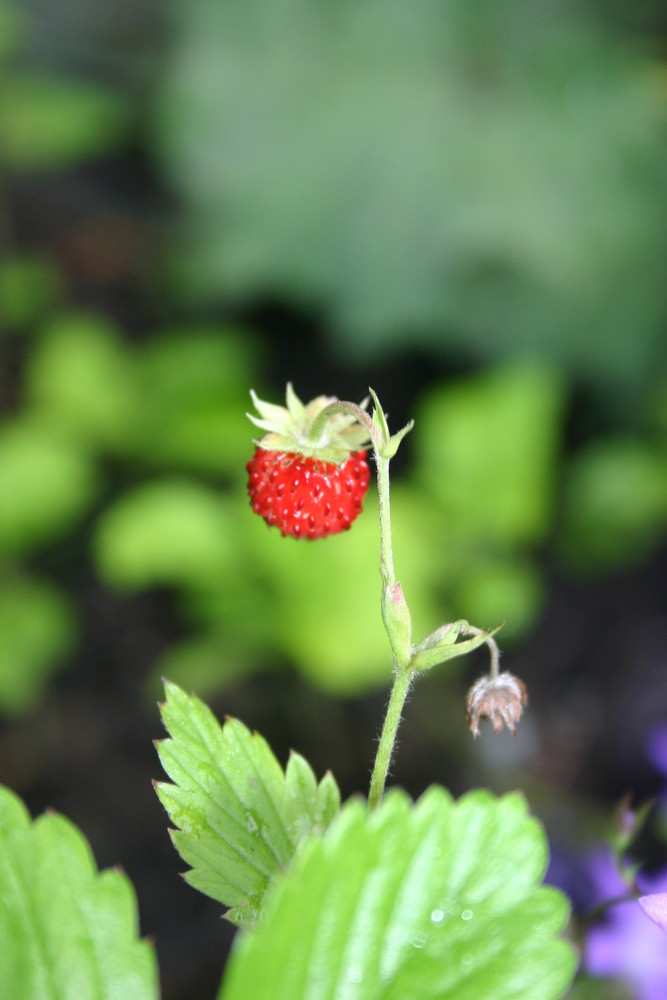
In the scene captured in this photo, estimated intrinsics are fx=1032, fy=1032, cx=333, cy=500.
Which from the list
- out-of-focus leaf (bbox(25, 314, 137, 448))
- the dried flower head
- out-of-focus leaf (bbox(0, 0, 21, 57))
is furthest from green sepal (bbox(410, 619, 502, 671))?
out-of-focus leaf (bbox(0, 0, 21, 57))

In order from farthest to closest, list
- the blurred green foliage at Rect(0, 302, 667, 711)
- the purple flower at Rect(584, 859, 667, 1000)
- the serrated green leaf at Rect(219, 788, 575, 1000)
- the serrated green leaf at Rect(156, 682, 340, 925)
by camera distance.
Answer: the blurred green foliage at Rect(0, 302, 667, 711)
the purple flower at Rect(584, 859, 667, 1000)
the serrated green leaf at Rect(156, 682, 340, 925)
the serrated green leaf at Rect(219, 788, 575, 1000)

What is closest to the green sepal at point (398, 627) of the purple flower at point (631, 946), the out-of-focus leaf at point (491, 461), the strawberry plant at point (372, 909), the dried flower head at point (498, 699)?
the strawberry plant at point (372, 909)

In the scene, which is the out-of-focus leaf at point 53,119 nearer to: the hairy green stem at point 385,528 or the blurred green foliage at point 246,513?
the blurred green foliage at point 246,513

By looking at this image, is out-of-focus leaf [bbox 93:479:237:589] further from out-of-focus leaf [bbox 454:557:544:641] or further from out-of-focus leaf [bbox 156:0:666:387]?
out-of-focus leaf [bbox 156:0:666:387]

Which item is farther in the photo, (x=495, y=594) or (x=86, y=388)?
(x=86, y=388)

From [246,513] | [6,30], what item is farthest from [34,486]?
[6,30]

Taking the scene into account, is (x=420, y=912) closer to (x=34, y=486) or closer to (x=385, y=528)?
(x=385, y=528)
